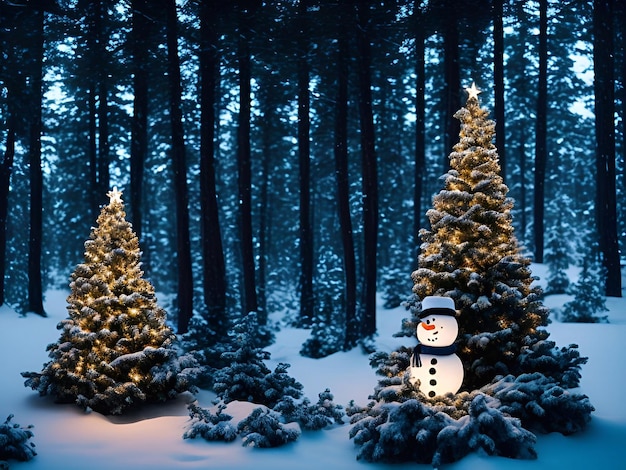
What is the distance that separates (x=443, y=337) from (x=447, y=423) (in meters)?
1.39

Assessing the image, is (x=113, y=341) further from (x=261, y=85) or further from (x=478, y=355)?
(x=261, y=85)

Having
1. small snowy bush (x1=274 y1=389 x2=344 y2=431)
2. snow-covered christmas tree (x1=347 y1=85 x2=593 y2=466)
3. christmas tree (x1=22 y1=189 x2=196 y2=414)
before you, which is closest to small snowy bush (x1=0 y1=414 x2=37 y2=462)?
christmas tree (x1=22 y1=189 x2=196 y2=414)

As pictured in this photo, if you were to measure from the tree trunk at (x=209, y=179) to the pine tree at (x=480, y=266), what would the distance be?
879 cm

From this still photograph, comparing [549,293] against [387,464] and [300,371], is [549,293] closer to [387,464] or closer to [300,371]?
[300,371]

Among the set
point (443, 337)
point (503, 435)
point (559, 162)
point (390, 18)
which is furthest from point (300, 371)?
point (559, 162)

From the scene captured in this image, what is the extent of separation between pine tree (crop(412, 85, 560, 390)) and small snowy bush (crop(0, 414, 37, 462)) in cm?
624

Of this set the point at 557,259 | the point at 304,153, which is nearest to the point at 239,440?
the point at 304,153

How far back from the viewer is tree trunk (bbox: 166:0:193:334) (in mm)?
17953

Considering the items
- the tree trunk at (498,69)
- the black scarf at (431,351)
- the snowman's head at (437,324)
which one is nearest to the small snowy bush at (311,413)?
the black scarf at (431,351)

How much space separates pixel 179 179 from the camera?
1838 centimetres

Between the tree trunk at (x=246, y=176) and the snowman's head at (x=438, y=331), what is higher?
the tree trunk at (x=246, y=176)

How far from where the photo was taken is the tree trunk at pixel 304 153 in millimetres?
19250

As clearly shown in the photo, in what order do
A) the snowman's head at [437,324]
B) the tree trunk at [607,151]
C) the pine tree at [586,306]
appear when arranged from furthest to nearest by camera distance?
the tree trunk at [607,151]
the pine tree at [586,306]
the snowman's head at [437,324]

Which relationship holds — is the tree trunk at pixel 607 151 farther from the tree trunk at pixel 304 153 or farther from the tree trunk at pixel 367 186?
the tree trunk at pixel 304 153
